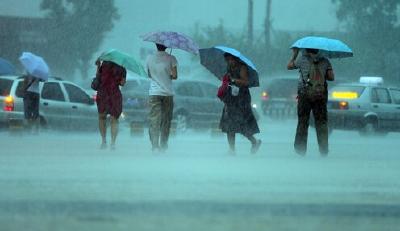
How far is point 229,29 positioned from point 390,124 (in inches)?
1277

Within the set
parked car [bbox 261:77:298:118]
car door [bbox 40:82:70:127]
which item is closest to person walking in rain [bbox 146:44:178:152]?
car door [bbox 40:82:70:127]

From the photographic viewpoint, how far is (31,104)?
19.4 metres

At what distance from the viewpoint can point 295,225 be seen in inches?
315

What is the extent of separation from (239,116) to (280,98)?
23.7m

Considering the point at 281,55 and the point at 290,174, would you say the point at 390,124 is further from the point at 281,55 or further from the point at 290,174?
the point at 281,55

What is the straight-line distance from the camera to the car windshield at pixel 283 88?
125 ft

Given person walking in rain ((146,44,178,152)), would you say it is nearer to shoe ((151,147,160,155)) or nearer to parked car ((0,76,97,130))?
shoe ((151,147,160,155))

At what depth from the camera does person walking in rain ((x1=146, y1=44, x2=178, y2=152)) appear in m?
14.6

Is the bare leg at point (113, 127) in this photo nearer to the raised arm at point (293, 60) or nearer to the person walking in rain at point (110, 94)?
the person walking in rain at point (110, 94)

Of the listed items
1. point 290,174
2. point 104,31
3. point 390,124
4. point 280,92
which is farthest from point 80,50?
point 290,174

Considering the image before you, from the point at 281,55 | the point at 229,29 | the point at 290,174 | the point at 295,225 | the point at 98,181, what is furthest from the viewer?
the point at 229,29

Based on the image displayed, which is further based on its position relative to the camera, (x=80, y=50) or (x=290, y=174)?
(x=80, y=50)

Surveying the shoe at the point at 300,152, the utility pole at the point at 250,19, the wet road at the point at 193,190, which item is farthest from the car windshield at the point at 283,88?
the shoe at the point at 300,152

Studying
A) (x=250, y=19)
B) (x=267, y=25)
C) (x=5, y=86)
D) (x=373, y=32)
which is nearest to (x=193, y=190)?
(x=5, y=86)
